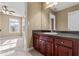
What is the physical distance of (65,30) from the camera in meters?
3.28

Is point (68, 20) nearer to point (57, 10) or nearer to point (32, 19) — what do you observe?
point (57, 10)

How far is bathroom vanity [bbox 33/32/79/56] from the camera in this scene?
2041 millimetres

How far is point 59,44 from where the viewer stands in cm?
253

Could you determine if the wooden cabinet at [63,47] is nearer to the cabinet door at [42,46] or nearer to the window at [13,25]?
the cabinet door at [42,46]

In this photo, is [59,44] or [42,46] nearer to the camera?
[59,44]

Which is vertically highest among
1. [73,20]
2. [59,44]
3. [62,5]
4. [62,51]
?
[62,5]

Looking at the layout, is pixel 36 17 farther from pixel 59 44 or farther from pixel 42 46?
pixel 59 44

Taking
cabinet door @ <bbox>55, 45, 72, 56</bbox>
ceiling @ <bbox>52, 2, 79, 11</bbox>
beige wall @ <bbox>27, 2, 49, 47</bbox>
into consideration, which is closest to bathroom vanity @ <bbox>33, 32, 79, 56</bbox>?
cabinet door @ <bbox>55, 45, 72, 56</bbox>

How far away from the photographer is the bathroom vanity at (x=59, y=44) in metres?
2.04

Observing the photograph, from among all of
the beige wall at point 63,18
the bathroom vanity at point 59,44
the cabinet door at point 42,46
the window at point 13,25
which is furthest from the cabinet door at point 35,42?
the window at point 13,25

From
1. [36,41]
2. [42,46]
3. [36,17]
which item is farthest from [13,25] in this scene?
[36,17]

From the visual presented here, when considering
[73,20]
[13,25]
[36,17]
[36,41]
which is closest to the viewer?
[73,20]

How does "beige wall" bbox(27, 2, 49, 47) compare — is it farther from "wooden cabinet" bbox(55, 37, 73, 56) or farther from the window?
"wooden cabinet" bbox(55, 37, 73, 56)

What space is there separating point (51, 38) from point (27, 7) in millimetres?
1856
